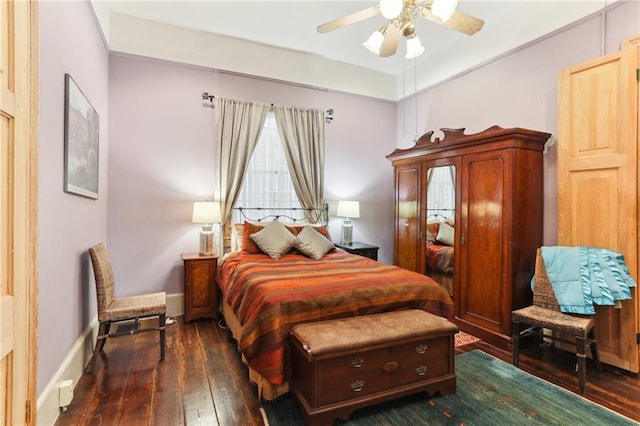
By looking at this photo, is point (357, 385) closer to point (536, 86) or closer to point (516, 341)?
point (516, 341)

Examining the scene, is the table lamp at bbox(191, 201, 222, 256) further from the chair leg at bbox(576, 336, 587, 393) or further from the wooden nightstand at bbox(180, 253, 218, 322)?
the chair leg at bbox(576, 336, 587, 393)

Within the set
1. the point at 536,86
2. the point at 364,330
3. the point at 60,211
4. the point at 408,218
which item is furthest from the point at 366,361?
the point at 536,86

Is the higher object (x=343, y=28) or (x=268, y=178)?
(x=343, y=28)

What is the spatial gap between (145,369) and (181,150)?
248 centimetres

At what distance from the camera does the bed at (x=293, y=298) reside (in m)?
2.10

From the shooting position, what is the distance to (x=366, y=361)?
198 cm

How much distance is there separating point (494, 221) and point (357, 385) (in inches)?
84.1

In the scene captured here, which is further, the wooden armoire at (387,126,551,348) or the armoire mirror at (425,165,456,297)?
the armoire mirror at (425,165,456,297)

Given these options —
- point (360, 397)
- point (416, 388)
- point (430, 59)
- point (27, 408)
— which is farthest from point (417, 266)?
point (27, 408)

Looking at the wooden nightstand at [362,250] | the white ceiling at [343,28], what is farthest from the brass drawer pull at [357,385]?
the white ceiling at [343,28]

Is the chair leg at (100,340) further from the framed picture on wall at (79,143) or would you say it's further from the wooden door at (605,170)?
the wooden door at (605,170)

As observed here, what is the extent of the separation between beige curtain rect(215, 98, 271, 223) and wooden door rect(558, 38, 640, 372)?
11.0 feet

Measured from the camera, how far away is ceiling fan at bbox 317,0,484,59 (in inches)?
82.2

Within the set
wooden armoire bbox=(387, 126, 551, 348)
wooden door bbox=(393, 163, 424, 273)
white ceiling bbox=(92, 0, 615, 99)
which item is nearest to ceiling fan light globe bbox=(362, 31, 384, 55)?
white ceiling bbox=(92, 0, 615, 99)
